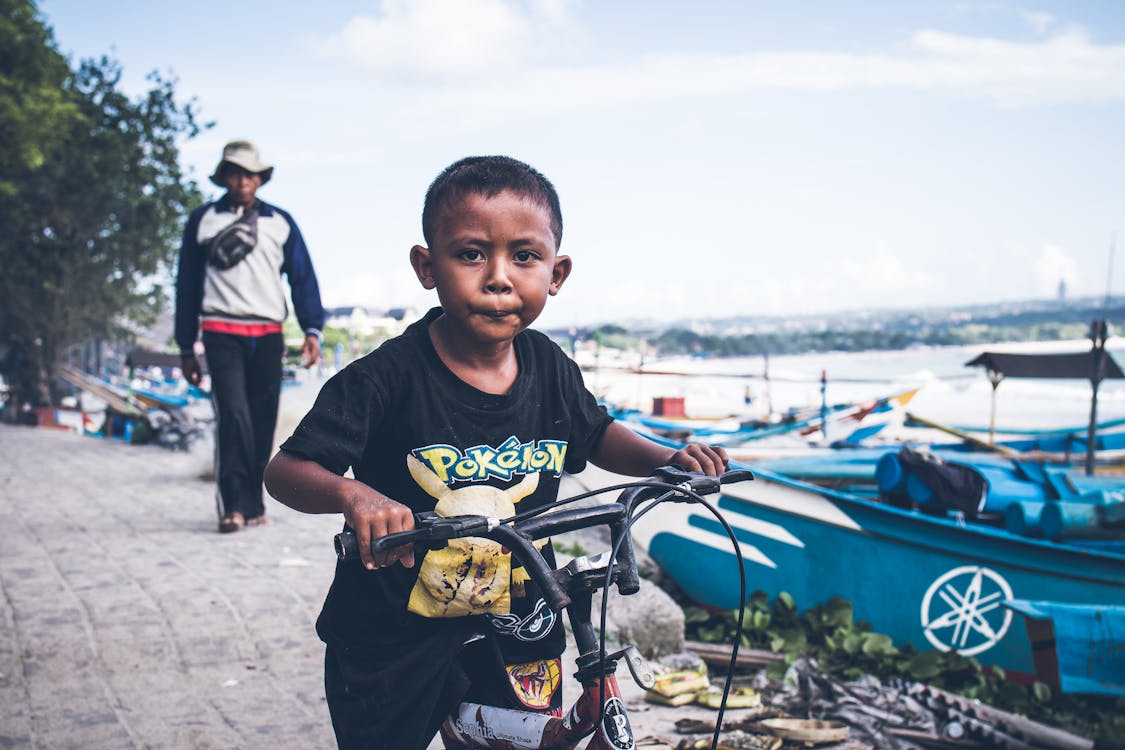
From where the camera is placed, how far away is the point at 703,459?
1884 millimetres

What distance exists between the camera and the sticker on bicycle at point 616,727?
5.64ft

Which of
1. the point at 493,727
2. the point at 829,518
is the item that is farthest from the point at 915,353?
the point at 493,727

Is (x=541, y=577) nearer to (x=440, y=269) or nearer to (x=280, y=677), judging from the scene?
(x=440, y=269)

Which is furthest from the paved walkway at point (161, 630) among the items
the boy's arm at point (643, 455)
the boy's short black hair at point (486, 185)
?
the boy's short black hair at point (486, 185)

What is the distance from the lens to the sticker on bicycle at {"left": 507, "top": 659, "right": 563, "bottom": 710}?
1964mm

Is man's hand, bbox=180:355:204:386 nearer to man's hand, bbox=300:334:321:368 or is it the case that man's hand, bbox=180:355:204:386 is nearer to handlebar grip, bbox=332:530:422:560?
man's hand, bbox=300:334:321:368

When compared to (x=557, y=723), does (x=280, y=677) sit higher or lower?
lower

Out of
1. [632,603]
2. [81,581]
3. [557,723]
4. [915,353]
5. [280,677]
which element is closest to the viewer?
[557,723]

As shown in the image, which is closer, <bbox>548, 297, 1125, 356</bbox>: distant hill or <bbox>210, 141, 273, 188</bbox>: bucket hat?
<bbox>210, 141, 273, 188</bbox>: bucket hat

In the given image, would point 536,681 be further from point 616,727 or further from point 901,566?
point 901,566

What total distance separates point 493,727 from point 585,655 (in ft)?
1.10

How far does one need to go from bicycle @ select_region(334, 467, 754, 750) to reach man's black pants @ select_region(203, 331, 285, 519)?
362 cm

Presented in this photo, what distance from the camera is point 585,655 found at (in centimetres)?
173

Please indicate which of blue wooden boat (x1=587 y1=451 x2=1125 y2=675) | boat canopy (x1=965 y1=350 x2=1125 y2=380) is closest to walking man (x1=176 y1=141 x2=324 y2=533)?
blue wooden boat (x1=587 y1=451 x2=1125 y2=675)
